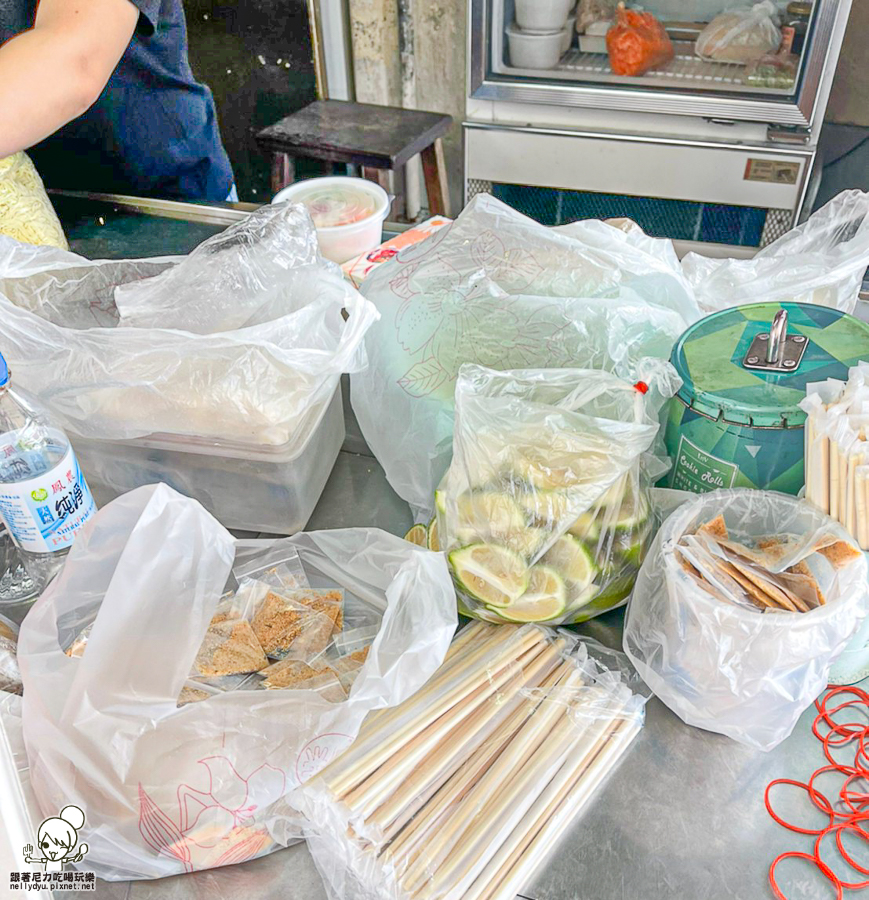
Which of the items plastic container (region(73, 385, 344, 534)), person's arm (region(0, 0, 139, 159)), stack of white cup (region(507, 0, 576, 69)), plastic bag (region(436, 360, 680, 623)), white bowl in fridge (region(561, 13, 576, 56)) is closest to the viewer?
plastic bag (region(436, 360, 680, 623))

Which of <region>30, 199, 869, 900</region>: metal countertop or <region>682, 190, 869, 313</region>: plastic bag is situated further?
<region>682, 190, 869, 313</region>: plastic bag

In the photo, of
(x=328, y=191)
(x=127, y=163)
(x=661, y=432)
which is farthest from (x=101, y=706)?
(x=127, y=163)

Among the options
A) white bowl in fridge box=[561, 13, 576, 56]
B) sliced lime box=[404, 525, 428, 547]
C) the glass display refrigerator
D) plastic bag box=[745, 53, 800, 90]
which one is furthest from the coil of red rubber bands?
white bowl in fridge box=[561, 13, 576, 56]

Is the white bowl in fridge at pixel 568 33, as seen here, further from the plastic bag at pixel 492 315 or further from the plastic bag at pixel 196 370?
the plastic bag at pixel 196 370

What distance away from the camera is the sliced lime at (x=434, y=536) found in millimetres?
743

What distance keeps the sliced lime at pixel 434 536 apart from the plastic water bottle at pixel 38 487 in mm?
318

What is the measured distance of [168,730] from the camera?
1.88ft

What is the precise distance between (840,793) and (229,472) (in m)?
0.59

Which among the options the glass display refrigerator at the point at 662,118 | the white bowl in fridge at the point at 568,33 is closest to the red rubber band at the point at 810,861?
the glass display refrigerator at the point at 662,118

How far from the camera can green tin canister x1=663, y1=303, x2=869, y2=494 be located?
67 cm

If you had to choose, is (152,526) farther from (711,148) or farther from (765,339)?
(711,148)

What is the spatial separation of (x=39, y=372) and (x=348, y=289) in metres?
0.31

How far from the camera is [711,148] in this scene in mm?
2098

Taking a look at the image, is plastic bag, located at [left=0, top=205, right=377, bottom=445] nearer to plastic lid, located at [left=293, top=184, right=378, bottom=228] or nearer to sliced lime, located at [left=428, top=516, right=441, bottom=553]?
sliced lime, located at [left=428, top=516, right=441, bottom=553]
